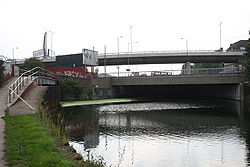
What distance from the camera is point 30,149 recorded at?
415 inches

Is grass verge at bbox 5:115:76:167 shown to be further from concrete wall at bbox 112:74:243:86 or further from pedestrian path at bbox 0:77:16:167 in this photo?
concrete wall at bbox 112:74:243:86

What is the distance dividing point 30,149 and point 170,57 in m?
85.6

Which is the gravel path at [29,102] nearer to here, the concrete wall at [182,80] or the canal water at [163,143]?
the canal water at [163,143]

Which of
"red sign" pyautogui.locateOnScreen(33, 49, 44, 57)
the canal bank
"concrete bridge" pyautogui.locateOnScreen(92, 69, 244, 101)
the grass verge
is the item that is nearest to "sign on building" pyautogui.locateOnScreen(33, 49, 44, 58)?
"red sign" pyautogui.locateOnScreen(33, 49, 44, 57)

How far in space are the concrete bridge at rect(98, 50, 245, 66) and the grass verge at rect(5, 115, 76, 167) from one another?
255 ft

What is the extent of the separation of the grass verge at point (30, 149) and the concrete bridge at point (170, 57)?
77.8 meters

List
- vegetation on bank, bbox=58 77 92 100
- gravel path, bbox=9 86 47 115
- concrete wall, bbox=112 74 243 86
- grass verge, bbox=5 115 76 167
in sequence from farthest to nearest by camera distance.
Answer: concrete wall, bbox=112 74 243 86, vegetation on bank, bbox=58 77 92 100, gravel path, bbox=9 86 47 115, grass verge, bbox=5 115 76 167

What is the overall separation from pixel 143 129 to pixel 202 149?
764cm

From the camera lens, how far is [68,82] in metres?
51.6

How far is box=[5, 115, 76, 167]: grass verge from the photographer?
9.03 meters

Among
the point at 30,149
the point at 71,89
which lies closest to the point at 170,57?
the point at 71,89

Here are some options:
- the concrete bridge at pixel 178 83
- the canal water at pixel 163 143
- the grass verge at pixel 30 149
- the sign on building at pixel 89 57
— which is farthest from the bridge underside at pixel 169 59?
the grass verge at pixel 30 149

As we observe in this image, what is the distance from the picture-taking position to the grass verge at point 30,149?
29.6 ft

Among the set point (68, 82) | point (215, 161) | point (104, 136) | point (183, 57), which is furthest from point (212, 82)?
point (215, 161)
